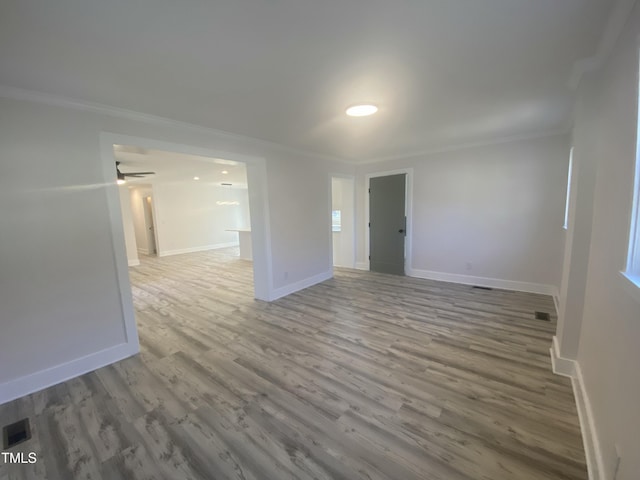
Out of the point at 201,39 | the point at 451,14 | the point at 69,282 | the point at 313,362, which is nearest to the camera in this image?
the point at 451,14

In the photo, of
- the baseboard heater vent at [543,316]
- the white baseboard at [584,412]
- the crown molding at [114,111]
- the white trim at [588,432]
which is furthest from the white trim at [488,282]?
the crown molding at [114,111]

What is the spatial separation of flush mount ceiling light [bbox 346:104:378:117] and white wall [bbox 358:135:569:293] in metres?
2.66

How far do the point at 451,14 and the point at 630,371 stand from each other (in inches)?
73.0

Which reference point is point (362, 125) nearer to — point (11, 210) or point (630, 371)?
point (630, 371)

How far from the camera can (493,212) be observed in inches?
169

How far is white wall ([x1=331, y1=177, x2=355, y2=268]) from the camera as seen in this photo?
5.91 metres

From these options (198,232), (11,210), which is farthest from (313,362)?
(198,232)

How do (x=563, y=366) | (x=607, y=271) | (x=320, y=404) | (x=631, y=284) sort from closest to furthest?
→ 1. (x=631, y=284)
2. (x=607, y=271)
3. (x=320, y=404)
4. (x=563, y=366)

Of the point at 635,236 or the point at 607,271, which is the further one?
the point at 607,271

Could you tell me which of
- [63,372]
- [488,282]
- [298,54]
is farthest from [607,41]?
[63,372]

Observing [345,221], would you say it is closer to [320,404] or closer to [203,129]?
[203,129]

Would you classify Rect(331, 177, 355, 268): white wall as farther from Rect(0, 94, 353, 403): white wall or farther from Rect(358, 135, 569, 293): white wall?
Rect(0, 94, 353, 403): white wall

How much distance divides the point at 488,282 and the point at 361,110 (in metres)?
3.71

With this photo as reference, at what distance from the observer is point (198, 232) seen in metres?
9.25
